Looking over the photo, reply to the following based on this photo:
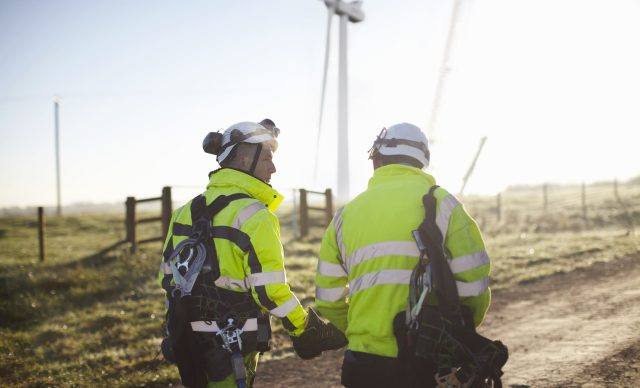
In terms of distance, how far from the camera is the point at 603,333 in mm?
7441

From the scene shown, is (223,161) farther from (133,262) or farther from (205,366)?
(133,262)

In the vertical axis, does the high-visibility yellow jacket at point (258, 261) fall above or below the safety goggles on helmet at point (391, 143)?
below

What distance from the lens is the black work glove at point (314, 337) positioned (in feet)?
12.8

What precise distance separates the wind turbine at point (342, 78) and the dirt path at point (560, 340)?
1437 cm

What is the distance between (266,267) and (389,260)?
2.71 feet

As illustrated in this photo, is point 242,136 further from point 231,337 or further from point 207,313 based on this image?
point 231,337

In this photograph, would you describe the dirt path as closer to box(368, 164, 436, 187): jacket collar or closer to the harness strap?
the harness strap

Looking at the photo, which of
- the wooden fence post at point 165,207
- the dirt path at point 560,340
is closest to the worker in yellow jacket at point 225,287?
the dirt path at point 560,340

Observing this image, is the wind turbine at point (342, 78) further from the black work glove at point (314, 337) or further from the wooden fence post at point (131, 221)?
the black work glove at point (314, 337)

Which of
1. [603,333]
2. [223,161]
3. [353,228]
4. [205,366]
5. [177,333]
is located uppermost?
[223,161]

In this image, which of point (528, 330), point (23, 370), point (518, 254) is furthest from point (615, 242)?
point (23, 370)

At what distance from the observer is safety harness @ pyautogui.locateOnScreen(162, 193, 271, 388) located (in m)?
3.55

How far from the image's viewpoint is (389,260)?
323 cm

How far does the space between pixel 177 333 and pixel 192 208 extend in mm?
815
